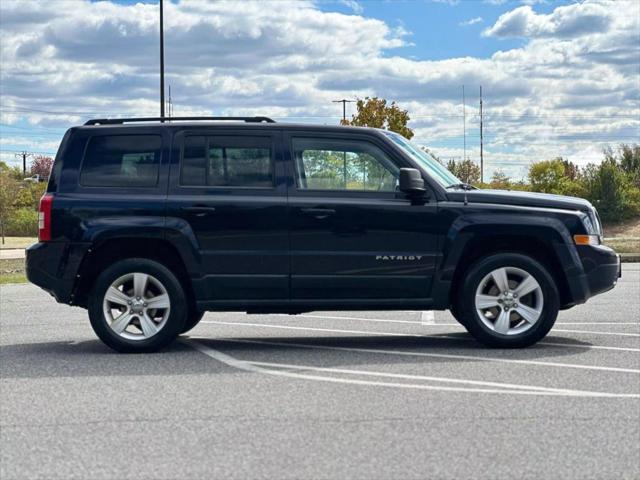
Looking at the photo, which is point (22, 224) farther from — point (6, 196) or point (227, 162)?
point (227, 162)

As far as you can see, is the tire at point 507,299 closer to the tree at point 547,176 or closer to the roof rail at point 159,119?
the roof rail at point 159,119

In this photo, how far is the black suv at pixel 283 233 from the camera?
365 inches

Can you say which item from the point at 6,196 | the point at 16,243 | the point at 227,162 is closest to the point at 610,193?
the point at 16,243

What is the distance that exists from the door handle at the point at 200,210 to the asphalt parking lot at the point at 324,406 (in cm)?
124

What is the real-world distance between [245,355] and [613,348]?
3237 millimetres

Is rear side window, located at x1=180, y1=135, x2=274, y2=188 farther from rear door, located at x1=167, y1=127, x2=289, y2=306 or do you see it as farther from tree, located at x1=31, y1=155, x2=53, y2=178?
tree, located at x1=31, y1=155, x2=53, y2=178

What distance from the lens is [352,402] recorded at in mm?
7043

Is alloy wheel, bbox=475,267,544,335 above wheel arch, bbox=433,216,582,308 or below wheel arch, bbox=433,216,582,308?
below

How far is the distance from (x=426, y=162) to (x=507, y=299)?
4.78 ft

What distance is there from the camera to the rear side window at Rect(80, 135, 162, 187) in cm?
942

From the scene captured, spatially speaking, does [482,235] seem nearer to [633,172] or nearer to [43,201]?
[43,201]

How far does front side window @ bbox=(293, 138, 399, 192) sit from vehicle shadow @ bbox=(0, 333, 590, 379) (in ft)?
4.81

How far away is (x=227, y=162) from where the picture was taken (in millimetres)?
9461

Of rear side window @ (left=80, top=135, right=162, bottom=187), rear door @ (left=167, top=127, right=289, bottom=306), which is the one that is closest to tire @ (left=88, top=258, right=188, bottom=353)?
rear door @ (left=167, top=127, right=289, bottom=306)
